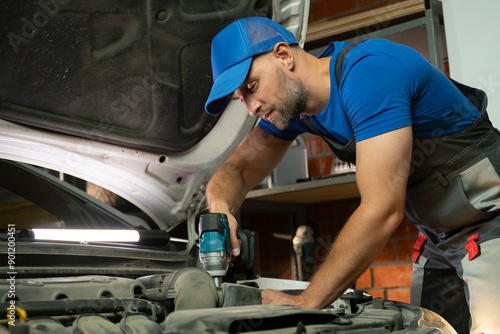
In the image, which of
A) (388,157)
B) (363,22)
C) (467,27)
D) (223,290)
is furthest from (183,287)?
(363,22)

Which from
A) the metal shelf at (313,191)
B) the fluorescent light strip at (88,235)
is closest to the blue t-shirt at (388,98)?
the fluorescent light strip at (88,235)

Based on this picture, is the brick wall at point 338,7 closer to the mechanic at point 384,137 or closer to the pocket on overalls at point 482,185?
the mechanic at point 384,137

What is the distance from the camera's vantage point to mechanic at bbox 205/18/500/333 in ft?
4.24

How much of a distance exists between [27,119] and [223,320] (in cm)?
88

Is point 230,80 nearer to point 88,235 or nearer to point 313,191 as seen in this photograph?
point 88,235

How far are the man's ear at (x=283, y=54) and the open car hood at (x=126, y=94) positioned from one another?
28 cm

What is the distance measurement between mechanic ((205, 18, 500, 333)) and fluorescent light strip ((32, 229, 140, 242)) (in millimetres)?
251

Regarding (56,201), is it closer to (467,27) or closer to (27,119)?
(27,119)

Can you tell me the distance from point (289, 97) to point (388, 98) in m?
0.27

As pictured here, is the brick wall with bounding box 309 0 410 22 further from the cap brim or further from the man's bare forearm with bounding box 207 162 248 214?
the cap brim

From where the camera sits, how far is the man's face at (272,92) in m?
1.44

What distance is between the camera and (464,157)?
147cm

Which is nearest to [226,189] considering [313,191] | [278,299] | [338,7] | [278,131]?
[278,131]

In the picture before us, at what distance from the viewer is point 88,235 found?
149 centimetres
